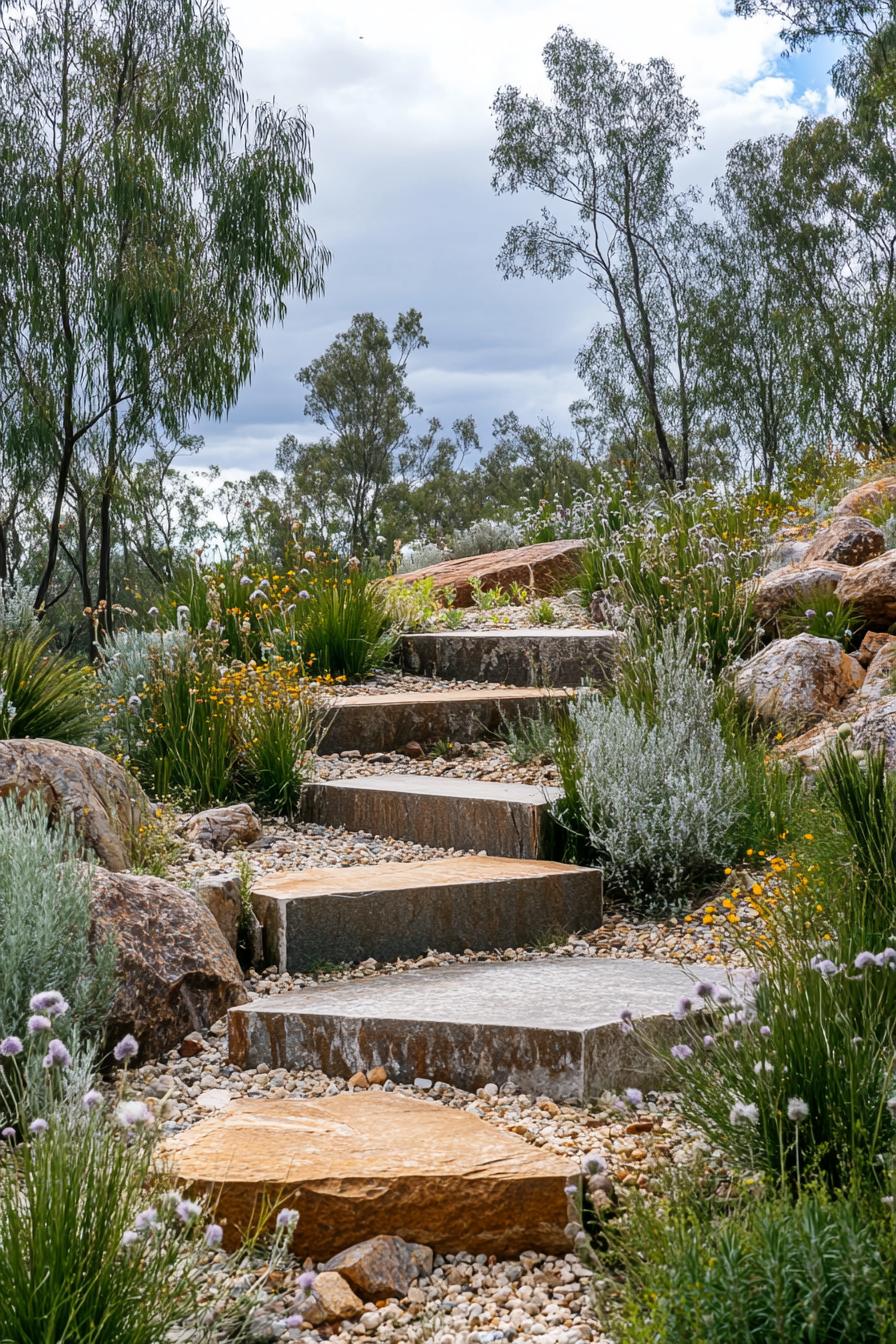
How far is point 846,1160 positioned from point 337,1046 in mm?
1406

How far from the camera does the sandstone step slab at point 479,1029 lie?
118 inches

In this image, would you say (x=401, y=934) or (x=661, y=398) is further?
(x=661, y=398)

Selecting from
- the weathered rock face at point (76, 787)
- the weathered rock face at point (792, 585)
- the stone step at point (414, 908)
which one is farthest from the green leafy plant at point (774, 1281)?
the weathered rock face at point (792, 585)

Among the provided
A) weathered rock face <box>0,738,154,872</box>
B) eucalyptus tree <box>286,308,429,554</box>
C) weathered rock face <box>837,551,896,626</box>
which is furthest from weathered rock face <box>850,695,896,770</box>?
eucalyptus tree <box>286,308,429,554</box>

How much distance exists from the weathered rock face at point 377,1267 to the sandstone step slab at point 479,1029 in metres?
0.70

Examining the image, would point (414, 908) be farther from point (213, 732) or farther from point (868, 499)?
point (868, 499)

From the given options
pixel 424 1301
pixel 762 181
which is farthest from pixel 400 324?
pixel 424 1301

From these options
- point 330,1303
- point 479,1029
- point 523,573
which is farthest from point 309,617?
point 330,1303

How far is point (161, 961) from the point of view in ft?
11.4

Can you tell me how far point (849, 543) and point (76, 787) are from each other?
16.8 ft

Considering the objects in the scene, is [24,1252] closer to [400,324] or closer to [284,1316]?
[284,1316]

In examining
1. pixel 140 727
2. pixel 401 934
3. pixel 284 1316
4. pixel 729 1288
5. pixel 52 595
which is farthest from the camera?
pixel 52 595

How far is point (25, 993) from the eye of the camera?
3068 mm

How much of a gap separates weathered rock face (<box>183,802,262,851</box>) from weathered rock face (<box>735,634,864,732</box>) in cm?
241
